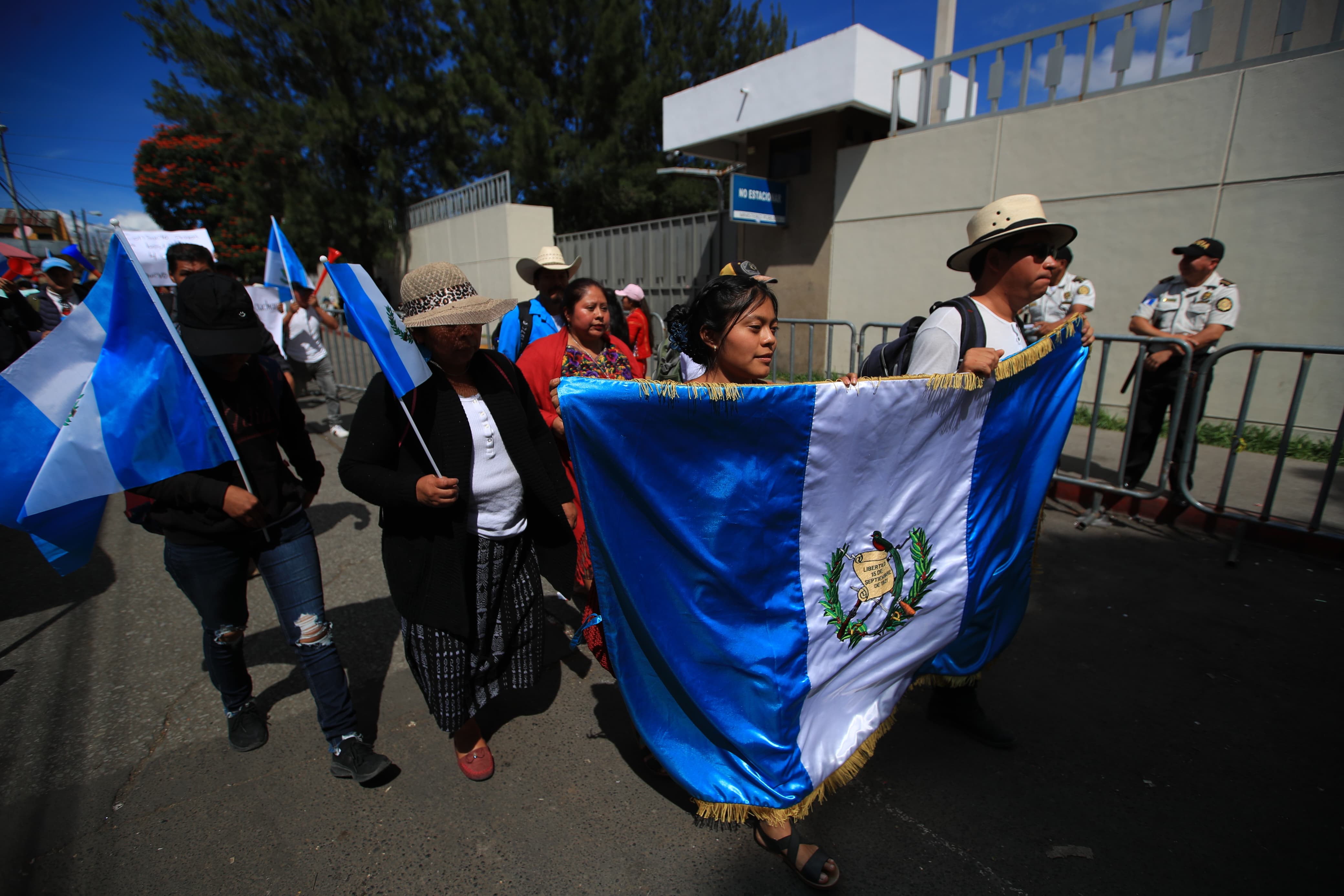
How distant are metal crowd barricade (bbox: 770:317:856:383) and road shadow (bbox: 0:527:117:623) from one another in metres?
4.77

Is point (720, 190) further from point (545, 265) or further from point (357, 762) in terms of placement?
point (357, 762)

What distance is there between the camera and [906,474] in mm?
2143

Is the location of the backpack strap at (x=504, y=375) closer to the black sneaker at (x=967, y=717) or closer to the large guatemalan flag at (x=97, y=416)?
the large guatemalan flag at (x=97, y=416)

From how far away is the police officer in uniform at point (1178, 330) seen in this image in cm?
Result: 490

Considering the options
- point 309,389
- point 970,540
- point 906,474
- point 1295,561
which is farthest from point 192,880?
point 309,389

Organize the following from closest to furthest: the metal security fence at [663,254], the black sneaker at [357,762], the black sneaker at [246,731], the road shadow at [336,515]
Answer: the black sneaker at [357,762] → the black sneaker at [246,731] → the road shadow at [336,515] → the metal security fence at [663,254]

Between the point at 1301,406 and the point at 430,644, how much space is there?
27.9 ft

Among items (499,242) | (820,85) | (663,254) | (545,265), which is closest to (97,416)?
(545,265)

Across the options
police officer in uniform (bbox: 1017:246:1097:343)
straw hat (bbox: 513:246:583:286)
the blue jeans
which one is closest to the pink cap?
straw hat (bbox: 513:246:583:286)

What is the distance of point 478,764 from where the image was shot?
8.49 ft

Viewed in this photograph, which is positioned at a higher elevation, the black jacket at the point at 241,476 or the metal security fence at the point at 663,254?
the metal security fence at the point at 663,254

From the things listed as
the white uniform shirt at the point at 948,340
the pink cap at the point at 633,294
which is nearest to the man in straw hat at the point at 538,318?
the white uniform shirt at the point at 948,340

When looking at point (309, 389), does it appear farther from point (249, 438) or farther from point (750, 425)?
point (750, 425)

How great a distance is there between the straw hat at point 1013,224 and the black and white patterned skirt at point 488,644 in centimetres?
210
